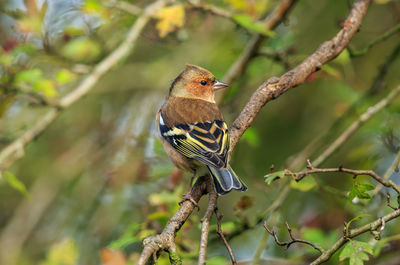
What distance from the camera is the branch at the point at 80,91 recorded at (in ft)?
16.4

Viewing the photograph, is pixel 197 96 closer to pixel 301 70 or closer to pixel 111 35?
pixel 111 35

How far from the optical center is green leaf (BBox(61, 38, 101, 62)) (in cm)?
559

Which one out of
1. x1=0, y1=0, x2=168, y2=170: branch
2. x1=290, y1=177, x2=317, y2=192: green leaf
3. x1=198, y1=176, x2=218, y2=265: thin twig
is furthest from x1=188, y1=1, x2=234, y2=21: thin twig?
x1=198, y1=176, x2=218, y2=265: thin twig

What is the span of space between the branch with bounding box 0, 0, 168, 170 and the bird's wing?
1008 mm

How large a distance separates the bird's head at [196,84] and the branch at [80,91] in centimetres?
70

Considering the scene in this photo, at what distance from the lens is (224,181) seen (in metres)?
3.64

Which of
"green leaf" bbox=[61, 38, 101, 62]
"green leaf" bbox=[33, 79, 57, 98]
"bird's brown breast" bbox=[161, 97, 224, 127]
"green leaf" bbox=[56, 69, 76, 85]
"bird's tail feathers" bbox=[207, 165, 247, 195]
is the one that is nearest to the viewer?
"bird's tail feathers" bbox=[207, 165, 247, 195]

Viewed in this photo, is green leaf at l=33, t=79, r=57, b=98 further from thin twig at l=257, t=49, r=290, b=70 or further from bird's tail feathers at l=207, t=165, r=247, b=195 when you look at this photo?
thin twig at l=257, t=49, r=290, b=70

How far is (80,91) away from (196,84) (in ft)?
4.28

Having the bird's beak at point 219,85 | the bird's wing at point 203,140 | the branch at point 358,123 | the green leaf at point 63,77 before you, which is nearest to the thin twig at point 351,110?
the branch at point 358,123

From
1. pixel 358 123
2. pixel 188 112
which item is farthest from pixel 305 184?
pixel 188 112

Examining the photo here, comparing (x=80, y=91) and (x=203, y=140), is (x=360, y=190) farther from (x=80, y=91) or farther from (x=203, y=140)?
(x=80, y=91)

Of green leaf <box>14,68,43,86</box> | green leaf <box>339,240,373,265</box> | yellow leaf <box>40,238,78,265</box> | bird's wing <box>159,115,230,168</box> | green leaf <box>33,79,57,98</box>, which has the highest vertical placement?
green leaf <box>339,240,373,265</box>

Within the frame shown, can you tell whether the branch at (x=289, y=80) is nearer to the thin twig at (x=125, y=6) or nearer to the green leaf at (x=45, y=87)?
the green leaf at (x=45, y=87)
